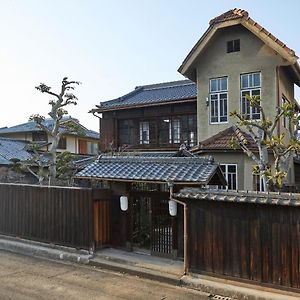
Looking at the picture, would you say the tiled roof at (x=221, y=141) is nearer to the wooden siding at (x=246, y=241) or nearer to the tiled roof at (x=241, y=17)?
the tiled roof at (x=241, y=17)

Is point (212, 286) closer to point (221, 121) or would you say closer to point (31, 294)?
point (31, 294)

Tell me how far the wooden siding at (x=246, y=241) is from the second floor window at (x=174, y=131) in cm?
1217

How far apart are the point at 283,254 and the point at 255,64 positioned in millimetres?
10061

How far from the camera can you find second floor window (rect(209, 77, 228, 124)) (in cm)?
1581

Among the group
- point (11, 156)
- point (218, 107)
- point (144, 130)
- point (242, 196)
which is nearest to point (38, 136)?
point (11, 156)

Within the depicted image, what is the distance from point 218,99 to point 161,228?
824cm

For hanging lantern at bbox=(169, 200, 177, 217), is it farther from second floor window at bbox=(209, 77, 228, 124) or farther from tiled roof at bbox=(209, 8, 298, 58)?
tiled roof at bbox=(209, 8, 298, 58)

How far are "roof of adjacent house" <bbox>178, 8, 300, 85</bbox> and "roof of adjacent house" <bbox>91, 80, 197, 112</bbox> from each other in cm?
340

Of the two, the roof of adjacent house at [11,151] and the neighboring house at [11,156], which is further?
the roof of adjacent house at [11,151]


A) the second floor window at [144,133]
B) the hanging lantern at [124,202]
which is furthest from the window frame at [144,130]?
the hanging lantern at [124,202]

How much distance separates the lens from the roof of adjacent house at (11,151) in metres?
27.0

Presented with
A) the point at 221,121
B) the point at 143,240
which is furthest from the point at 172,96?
the point at 143,240

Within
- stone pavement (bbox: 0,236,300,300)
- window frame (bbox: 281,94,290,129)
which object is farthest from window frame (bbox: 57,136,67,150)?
window frame (bbox: 281,94,290,129)

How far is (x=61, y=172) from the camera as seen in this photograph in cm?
1830
